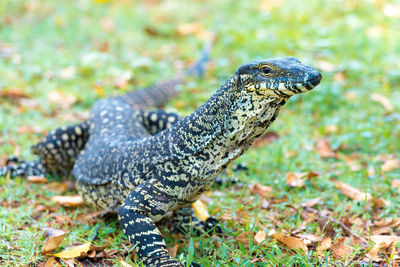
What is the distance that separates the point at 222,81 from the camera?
29.7ft

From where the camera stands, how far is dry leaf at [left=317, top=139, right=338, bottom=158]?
6590 mm

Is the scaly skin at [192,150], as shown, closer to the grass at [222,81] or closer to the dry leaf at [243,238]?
the grass at [222,81]

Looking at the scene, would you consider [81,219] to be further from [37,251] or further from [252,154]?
[252,154]

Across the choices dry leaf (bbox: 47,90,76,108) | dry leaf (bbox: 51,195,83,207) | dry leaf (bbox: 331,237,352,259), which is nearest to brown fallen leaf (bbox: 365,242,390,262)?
dry leaf (bbox: 331,237,352,259)

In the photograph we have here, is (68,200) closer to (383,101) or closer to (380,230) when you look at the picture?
(380,230)

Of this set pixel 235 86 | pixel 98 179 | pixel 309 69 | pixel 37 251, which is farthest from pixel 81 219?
pixel 309 69

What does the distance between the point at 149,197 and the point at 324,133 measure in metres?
4.11

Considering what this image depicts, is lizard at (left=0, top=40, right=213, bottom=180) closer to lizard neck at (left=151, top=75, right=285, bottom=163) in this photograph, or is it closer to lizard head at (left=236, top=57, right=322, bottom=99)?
lizard neck at (left=151, top=75, right=285, bottom=163)

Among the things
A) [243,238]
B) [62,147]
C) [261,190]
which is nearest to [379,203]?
[261,190]

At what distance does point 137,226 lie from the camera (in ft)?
13.3

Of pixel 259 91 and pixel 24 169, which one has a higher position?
pixel 259 91

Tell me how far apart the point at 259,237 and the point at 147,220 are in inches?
45.6

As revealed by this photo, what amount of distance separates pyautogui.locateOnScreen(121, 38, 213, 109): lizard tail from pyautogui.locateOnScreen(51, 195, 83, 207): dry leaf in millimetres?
2300

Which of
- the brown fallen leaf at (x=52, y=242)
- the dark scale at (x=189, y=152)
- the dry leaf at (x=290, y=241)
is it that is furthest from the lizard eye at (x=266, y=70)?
the brown fallen leaf at (x=52, y=242)
